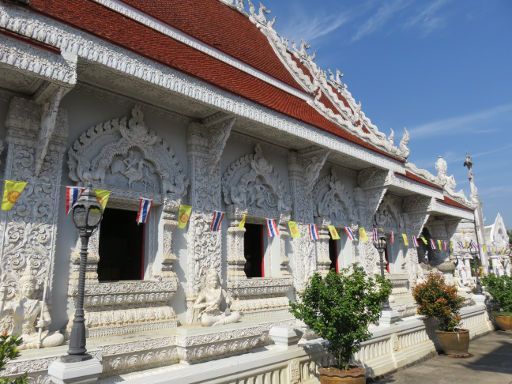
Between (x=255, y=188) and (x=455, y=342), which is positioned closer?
(x=255, y=188)

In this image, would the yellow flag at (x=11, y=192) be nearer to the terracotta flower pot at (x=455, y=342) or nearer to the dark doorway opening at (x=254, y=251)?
the dark doorway opening at (x=254, y=251)

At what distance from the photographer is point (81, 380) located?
3701mm

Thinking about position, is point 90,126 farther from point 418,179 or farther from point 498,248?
point 498,248

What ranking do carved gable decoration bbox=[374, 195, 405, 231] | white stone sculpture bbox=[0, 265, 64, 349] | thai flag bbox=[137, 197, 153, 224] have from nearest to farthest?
white stone sculpture bbox=[0, 265, 64, 349], thai flag bbox=[137, 197, 153, 224], carved gable decoration bbox=[374, 195, 405, 231]

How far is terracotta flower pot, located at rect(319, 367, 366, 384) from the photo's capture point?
5.56 m

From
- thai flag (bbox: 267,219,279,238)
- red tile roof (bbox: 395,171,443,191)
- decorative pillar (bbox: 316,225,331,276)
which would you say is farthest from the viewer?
red tile roof (bbox: 395,171,443,191)

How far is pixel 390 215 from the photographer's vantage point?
13.4 metres

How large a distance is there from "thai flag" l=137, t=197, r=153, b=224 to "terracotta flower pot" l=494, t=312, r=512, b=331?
1145 cm

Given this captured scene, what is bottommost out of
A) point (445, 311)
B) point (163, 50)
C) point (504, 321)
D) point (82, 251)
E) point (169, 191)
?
point (504, 321)

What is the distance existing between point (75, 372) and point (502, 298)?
13.4 m

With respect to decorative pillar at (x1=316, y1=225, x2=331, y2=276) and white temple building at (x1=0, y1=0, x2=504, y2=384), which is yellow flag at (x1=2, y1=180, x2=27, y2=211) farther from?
decorative pillar at (x1=316, y1=225, x2=331, y2=276)

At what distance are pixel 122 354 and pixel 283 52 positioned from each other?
10062mm

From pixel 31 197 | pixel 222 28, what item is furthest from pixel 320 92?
pixel 31 197

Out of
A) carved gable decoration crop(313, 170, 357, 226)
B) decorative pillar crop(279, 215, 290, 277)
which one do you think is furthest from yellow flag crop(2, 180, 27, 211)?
carved gable decoration crop(313, 170, 357, 226)
